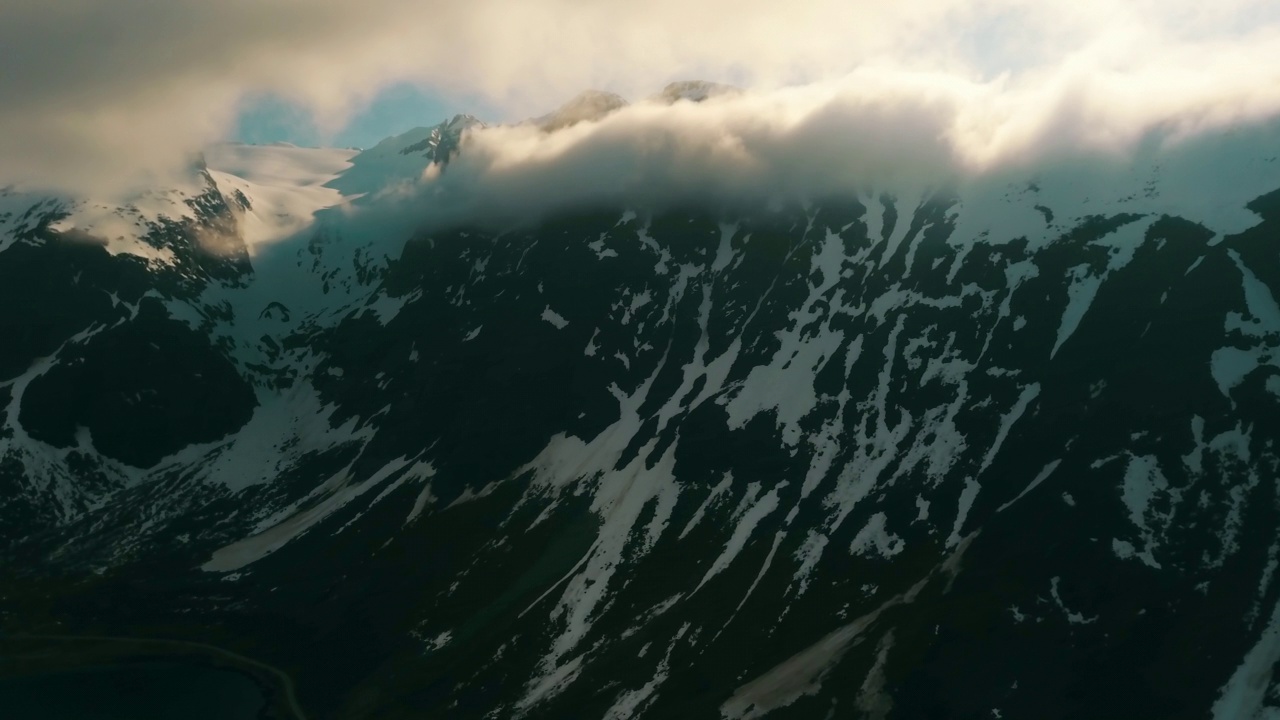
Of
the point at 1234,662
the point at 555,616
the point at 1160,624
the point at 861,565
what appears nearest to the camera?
the point at 1234,662

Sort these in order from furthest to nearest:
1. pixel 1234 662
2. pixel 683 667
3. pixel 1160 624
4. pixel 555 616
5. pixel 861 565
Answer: pixel 555 616 → pixel 861 565 → pixel 683 667 → pixel 1160 624 → pixel 1234 662

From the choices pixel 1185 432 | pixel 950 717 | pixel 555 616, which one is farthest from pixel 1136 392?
pixel 555 616

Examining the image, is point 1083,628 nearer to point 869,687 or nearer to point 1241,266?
point 869,687

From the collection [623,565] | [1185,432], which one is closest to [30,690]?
[623,565]

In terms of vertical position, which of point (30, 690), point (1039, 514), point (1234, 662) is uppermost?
point (30, 690)

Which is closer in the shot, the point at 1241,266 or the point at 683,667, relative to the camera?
the point at 683,667

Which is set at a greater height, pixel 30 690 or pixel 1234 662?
pixel 30 690
